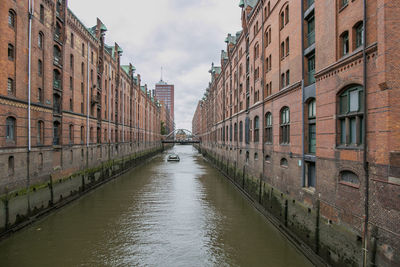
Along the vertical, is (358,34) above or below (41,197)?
above

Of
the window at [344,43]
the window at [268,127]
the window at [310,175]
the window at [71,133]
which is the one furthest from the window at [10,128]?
the window at [344,43]

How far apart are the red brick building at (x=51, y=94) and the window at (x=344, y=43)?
50.8 ft

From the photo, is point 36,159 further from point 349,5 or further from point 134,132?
point 134,132

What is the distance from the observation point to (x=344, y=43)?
9234 millimetres

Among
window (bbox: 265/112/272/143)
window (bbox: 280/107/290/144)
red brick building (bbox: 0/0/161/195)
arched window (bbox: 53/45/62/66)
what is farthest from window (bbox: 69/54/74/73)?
window (bbox: 280/107/290/144)

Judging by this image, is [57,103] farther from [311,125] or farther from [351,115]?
[351,115]

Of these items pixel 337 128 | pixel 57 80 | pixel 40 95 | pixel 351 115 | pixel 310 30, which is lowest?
pixel 337 128

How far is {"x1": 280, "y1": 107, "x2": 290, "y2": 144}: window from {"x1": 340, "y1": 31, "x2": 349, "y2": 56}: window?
5.84m

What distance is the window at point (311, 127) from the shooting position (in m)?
11.9

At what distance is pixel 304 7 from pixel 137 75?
47.9 meters

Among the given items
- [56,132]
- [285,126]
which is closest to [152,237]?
[285,126]

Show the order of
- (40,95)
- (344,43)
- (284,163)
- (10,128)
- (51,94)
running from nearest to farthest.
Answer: (344,43) < (10,128) < (284,163) < (40,95) < (51,94)

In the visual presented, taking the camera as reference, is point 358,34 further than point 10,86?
No

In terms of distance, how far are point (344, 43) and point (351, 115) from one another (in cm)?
275
